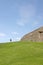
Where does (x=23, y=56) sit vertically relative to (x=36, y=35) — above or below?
below

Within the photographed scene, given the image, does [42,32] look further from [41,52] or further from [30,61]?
[30,61]

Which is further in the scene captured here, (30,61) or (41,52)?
(41,52)

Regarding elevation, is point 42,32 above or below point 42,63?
above

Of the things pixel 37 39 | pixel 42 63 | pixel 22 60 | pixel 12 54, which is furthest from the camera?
pixel 37 39

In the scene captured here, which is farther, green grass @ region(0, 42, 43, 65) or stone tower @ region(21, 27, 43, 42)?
stone tower @ region(21, 27, 43, 42)

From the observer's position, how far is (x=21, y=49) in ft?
96.3

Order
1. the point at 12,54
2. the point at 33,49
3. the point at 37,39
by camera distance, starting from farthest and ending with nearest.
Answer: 1. the point at 37,39
2. the point at 33,49
3. the point at 12,54

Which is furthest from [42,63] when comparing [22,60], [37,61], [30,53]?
[30,53]

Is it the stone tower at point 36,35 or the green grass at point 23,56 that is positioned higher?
the stone tower at point 36,35

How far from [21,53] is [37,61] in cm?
525

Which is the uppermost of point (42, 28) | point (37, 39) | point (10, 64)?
point (42, 28)

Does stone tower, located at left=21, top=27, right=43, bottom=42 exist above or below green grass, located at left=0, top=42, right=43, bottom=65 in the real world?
above

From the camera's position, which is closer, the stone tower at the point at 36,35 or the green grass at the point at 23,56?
the green grass at the point at 23,56

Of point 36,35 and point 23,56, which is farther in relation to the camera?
point 36,35
